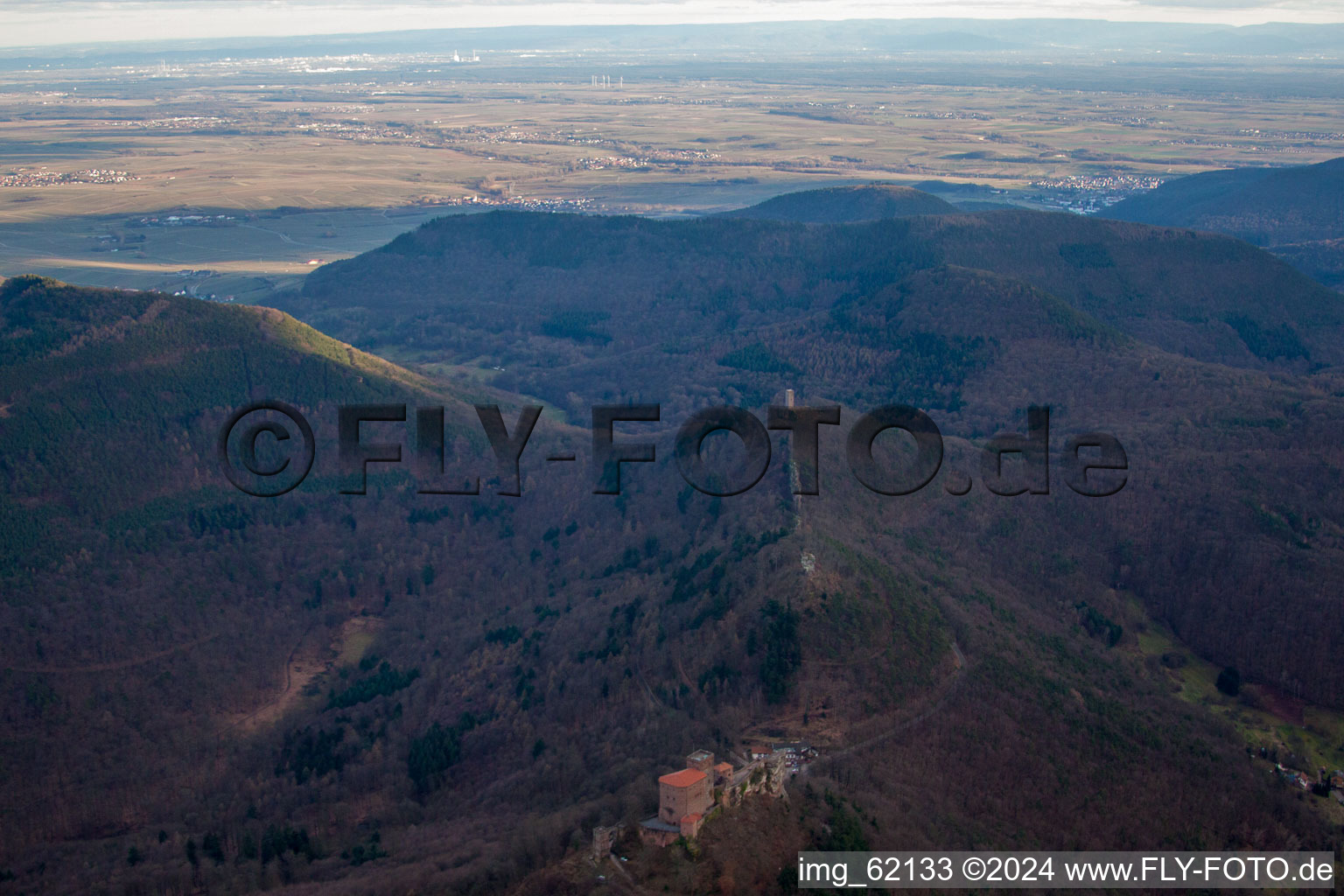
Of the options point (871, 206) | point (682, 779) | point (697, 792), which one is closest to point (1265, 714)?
point (697, 792)

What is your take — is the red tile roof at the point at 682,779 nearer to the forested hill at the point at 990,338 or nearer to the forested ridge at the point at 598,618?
the forested ridge at the point at 598,618

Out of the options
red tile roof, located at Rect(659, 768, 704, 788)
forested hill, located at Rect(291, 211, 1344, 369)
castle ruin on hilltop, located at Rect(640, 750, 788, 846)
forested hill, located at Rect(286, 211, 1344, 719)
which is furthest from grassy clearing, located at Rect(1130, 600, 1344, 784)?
forested hill, located at Rect(291, 211, 1344, 369)

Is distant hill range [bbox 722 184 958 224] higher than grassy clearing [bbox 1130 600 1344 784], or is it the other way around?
distant hill range [bbox 722 184 958 224]

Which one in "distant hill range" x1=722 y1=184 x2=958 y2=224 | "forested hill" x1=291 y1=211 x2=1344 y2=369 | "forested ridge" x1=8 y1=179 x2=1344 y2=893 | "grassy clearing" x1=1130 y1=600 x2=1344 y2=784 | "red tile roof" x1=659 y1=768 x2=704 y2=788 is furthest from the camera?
"distant hill range" x1=722 y1=184 x2=958 y2=224

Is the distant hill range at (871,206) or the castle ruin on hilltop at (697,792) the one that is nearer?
the castle ruin on hilltop at (697,792)

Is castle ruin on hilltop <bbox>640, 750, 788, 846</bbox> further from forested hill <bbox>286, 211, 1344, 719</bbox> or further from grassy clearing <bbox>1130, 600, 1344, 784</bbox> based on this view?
forested hill <bbox>286, 211, 1344, 719</bbox>

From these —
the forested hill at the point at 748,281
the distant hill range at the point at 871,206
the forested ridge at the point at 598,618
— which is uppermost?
the distant hill range at the point at 871,206

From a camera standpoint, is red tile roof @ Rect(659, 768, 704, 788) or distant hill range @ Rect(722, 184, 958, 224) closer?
red tile roof @ Rect(659, 768, 704, 788)

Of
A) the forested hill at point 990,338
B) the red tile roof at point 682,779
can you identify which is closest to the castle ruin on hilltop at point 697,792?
the red tile roof at point 682,779

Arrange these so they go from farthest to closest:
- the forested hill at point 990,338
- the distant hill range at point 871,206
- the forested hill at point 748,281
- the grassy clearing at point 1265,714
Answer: the distant hill range at point 871,206
the forested hill at point 748,281
the forested hill at point 990,338
the grassy clearing at point 1265,714
